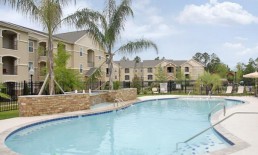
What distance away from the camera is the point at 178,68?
6838 centimetres

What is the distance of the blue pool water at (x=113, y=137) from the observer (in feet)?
26.2

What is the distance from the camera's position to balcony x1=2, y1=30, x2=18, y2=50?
92.3 feet

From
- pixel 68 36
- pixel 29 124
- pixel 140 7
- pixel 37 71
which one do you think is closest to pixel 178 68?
pixel 68 36

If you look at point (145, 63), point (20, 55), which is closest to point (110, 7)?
point (20, 55)

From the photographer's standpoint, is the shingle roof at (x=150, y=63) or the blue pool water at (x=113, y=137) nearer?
the blue pool water at (x=113, y=137)

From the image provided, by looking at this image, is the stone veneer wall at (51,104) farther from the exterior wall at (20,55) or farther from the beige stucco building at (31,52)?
the exterior wall at (20,55)

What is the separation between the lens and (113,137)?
9867 mm

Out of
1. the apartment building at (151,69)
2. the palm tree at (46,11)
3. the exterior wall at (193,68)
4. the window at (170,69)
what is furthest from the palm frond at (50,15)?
the exterior wall at (193,68)

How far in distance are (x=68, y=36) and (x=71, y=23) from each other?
990 inches

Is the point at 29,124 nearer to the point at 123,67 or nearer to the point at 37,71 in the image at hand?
the point at 37,71

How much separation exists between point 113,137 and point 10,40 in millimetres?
22885

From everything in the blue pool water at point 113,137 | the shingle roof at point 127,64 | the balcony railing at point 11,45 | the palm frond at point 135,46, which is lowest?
the blue pool water at point 113,137

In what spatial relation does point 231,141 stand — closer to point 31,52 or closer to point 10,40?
point 10,40

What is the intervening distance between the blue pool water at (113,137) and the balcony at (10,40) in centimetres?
1800
